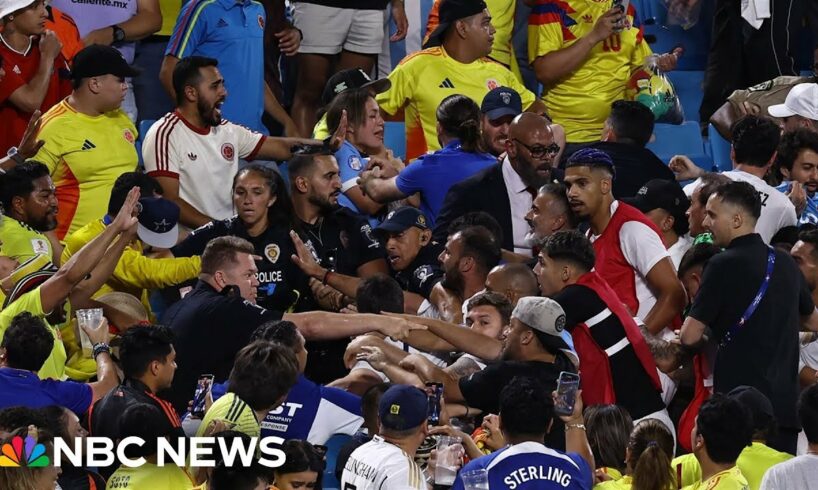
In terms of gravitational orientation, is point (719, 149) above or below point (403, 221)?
below

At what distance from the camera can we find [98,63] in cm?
995

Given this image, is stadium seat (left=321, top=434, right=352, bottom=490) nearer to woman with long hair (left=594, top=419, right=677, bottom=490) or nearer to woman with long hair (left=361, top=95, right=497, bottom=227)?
woman with long hair (left=594, top=419, right=677, bottom=490)

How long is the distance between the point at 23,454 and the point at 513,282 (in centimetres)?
307

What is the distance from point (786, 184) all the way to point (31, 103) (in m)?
4.70

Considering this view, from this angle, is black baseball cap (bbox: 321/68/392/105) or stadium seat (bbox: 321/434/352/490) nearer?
stadium seat (bbox: 321/434/352/490)

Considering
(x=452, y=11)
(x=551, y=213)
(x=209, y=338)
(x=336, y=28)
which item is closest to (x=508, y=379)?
(x=209, y=338)

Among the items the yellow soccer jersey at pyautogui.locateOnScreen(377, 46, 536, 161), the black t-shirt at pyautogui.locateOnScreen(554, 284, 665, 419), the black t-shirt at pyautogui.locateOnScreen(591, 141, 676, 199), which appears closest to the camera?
the black t-shirt at pyautogui.locateOnScreen(554, 284, 665, 419)

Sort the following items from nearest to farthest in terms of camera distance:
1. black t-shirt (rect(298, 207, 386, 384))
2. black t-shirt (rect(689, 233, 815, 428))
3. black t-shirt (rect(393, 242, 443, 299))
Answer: black t-shirt (rect(689, 233, 815, 428))
black t-shirt (rect(393, 242, 443, 299))
black t-shirt (rect(298, 207, 386, 384))

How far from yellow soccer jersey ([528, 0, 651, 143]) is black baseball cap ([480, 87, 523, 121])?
1475 millimetres

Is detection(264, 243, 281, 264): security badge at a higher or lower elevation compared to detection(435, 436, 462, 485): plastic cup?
lower

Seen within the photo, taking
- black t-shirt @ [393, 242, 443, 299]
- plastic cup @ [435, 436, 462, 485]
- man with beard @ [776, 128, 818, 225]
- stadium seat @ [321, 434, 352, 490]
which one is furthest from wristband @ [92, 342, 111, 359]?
man with beard @ [776, 128, 818, 225]

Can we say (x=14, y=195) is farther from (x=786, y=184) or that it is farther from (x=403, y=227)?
(x=786, y=184)

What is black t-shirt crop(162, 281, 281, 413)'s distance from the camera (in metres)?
8.19

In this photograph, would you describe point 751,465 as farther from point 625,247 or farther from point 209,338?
point 209,338
